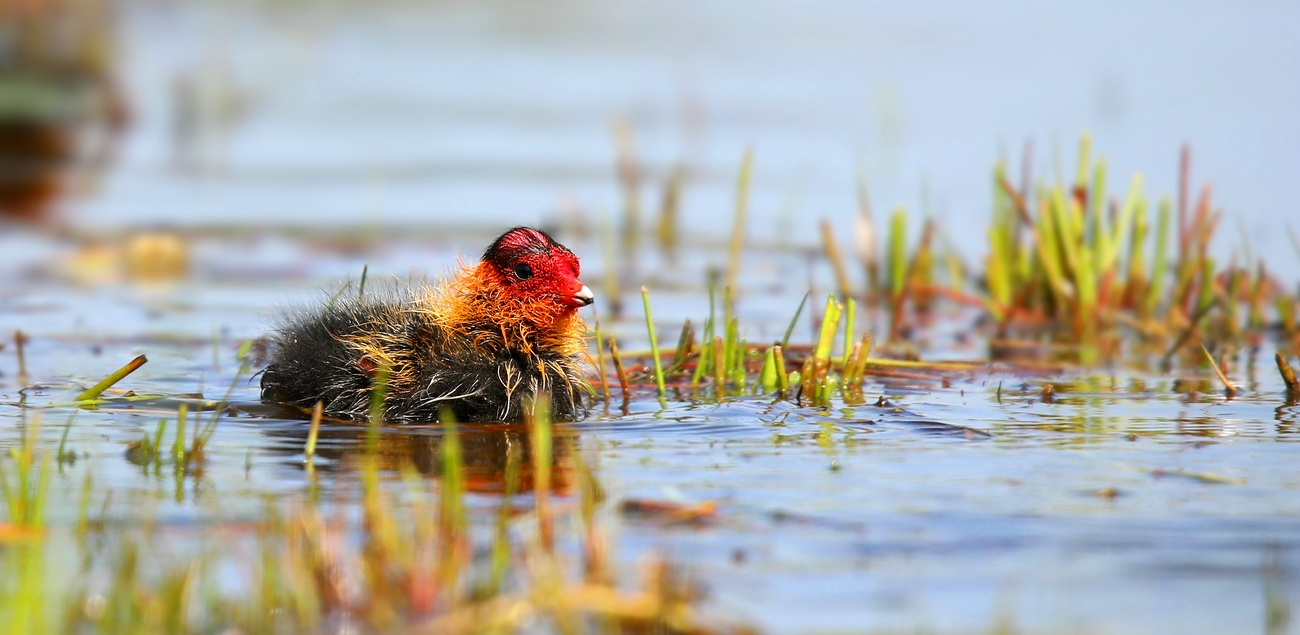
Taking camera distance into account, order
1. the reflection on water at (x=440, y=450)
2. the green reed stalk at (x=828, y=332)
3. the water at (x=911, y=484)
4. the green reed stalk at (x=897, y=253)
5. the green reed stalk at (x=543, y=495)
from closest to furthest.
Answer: the water at (x=911, y=484) < the green reed stalk at (x=543, y=495) < the reflection on water at (x=440, y=450) < the green reed stalk at (x=828, y=332) < the green reed stalk at (x=897, y=253)

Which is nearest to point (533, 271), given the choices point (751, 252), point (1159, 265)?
point (1159, 265)

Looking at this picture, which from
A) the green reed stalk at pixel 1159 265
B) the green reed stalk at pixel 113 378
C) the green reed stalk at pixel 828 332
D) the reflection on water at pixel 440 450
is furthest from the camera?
the green reed stalk at pixel 1159 265

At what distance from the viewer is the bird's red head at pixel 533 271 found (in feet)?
22.4

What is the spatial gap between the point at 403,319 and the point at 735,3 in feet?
57.4

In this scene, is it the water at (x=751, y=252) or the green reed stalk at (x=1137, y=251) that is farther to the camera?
the green reed stalk at (x=1137, y=251)

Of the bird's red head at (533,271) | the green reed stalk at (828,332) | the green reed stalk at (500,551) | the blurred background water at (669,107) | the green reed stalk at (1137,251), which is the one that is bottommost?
the green reed stalk at (500,551)

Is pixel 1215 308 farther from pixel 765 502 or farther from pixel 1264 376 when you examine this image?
pixel 765 502

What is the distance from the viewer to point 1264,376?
296 inches

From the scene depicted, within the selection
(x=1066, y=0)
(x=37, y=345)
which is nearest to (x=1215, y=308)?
(x=37, y=345)

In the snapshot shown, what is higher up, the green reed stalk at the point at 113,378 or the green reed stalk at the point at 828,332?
the green reed stalk at the point at 828,332

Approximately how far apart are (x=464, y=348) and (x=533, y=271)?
43cm

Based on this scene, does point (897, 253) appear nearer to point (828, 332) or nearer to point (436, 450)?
point (828, 332)

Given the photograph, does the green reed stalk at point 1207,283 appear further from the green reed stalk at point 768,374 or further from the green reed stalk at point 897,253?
the green reed stalk at point 768,374

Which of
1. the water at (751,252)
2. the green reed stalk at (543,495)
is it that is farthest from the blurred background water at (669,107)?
the green reed stalk at (543,495)
